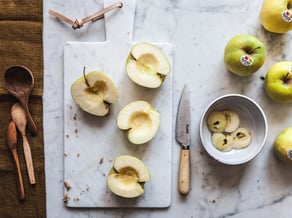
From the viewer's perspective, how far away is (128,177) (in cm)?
111

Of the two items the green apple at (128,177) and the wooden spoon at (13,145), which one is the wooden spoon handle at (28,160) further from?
the green apple at (128,177)

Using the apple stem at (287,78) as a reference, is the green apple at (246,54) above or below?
above

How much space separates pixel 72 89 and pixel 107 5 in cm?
22

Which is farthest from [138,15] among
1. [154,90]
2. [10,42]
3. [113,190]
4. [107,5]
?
[113,190]

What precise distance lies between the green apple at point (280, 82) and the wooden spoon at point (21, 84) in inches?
22.4

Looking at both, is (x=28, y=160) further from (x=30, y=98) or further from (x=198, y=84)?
(x=198, y=84)

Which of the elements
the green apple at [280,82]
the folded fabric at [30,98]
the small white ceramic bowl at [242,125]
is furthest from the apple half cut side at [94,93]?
the green apple at [280,82]

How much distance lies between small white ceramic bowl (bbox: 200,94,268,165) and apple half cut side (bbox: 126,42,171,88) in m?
0.14

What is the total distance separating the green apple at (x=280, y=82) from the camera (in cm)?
110

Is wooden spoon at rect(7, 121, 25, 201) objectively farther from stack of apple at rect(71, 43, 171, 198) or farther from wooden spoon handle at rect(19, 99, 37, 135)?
stack of apple at rect(71, 43, 171, 198)

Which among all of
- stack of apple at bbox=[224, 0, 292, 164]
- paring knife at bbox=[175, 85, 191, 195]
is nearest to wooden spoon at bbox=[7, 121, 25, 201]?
paring knife at bbox=[175, 85, 191, 195]

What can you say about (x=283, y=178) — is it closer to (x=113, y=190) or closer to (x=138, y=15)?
(x=113, y=190)

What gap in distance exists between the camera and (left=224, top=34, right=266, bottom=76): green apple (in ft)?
3.53

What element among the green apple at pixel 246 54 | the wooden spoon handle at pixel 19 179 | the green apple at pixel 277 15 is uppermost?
the green apple at pixel 277 15
